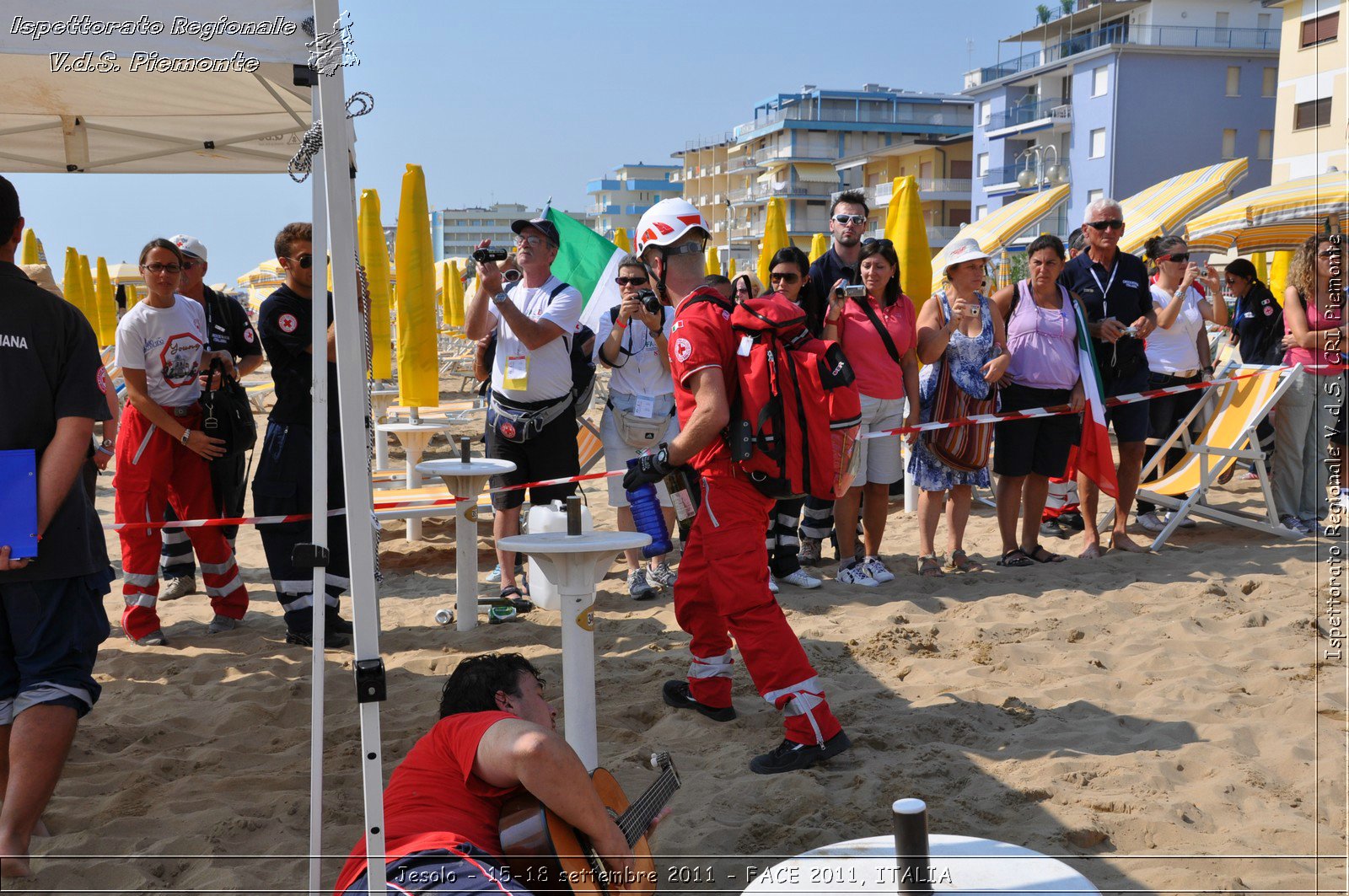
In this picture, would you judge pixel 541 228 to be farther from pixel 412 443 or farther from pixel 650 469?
pixel 412 443

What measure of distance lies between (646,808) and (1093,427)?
4.46 meters

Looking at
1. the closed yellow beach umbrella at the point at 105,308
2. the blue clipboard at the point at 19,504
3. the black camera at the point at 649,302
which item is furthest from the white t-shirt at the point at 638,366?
the closed yellow beach umbrella at the point at 105,308

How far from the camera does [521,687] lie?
8.54ft

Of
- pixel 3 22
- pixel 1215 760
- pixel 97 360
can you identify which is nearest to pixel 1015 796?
pixel 1215 760

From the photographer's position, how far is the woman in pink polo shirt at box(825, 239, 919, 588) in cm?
582

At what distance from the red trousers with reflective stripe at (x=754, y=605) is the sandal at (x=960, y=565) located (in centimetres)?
281

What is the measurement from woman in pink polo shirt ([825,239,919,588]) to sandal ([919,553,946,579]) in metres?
0.22

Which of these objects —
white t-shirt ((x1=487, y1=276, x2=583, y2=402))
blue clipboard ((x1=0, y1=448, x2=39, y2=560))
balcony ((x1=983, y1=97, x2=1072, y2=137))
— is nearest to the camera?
blue clipboard ((x1=0, y1=448, x2=39, y2=560))

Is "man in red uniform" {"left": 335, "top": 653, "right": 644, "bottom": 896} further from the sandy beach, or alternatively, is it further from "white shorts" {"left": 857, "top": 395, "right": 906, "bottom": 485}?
"white shorts" {"left": 857, "top": 395, "right": 906, "bottom": 485}

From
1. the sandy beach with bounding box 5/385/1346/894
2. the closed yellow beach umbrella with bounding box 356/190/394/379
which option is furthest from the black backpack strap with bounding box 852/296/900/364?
the closed yellow beach umbrella with bounding box 356/190/394/379

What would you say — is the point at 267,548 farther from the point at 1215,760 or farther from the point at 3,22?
the point at 1215,760

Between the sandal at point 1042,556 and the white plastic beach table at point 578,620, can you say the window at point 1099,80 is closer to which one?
the sandal at point 1042,556

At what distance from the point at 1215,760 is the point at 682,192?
10076cm

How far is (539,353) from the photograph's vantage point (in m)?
5.45
